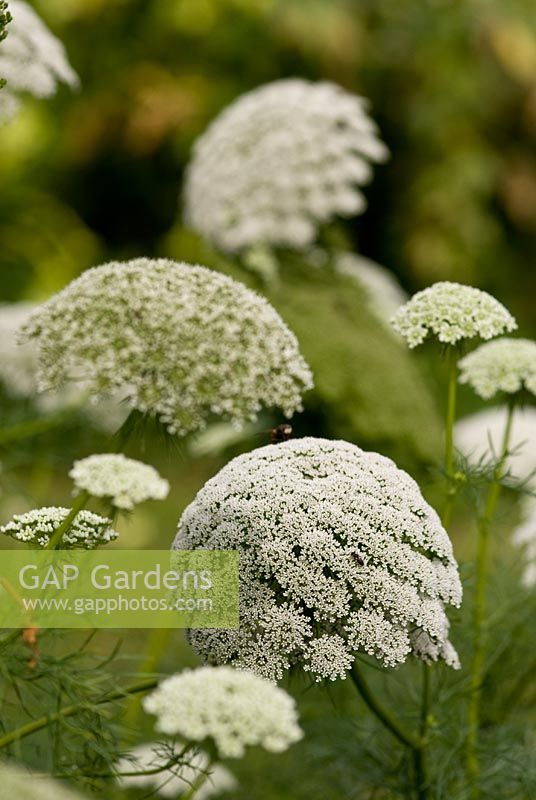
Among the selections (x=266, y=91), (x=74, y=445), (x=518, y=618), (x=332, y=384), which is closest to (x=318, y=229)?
(x=266, y=91)

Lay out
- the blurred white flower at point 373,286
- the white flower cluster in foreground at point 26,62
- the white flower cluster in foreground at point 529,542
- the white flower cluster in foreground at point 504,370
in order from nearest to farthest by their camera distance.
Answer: the white flower cluster in foreground at point 504,370
the white flower cluster in foreground at point 26,62
the white flower cluster in foreground at point 529,542
the blurred white flower at point 373,286

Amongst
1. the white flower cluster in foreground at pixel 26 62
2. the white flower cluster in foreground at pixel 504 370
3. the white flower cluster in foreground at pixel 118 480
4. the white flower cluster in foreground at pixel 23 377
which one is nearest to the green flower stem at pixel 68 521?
the white flower cluster in foreground at pixel 118 480

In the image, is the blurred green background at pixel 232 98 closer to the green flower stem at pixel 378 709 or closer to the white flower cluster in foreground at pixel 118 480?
the green flower stem at pixel 378 709

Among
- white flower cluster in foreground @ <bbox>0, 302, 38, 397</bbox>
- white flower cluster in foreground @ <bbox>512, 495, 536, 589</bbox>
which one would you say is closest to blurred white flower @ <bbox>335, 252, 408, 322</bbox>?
white flower cluster in foreground @ <bbox>512, 495, 536, 589</bbox>

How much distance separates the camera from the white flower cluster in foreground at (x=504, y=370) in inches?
96.9

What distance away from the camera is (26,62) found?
318 centimetres

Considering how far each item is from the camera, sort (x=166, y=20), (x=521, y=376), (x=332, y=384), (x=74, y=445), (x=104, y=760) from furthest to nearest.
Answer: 1. (x=166, y=20)
2. (x=74, y=445)
3. (x=332, y=384)
4. (x=521, y=376)
5. (x=104, y=760)

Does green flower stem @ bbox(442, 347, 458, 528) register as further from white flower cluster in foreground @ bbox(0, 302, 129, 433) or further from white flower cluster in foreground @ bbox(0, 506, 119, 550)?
white flower cluster in foreground @ bbox(0, 302, 129, 433)

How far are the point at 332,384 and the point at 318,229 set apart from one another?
1.31 metres

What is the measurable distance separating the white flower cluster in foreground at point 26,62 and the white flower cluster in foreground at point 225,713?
2103 mm

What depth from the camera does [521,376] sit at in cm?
247

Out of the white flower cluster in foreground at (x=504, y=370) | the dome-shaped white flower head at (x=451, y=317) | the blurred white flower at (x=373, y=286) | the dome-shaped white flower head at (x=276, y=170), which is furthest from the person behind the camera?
the blurred white flower at (x=373, y=286)

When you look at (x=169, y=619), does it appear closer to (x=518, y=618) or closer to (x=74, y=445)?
(x=518, y=618)

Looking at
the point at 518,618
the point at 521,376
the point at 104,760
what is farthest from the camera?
the point at 518,618
